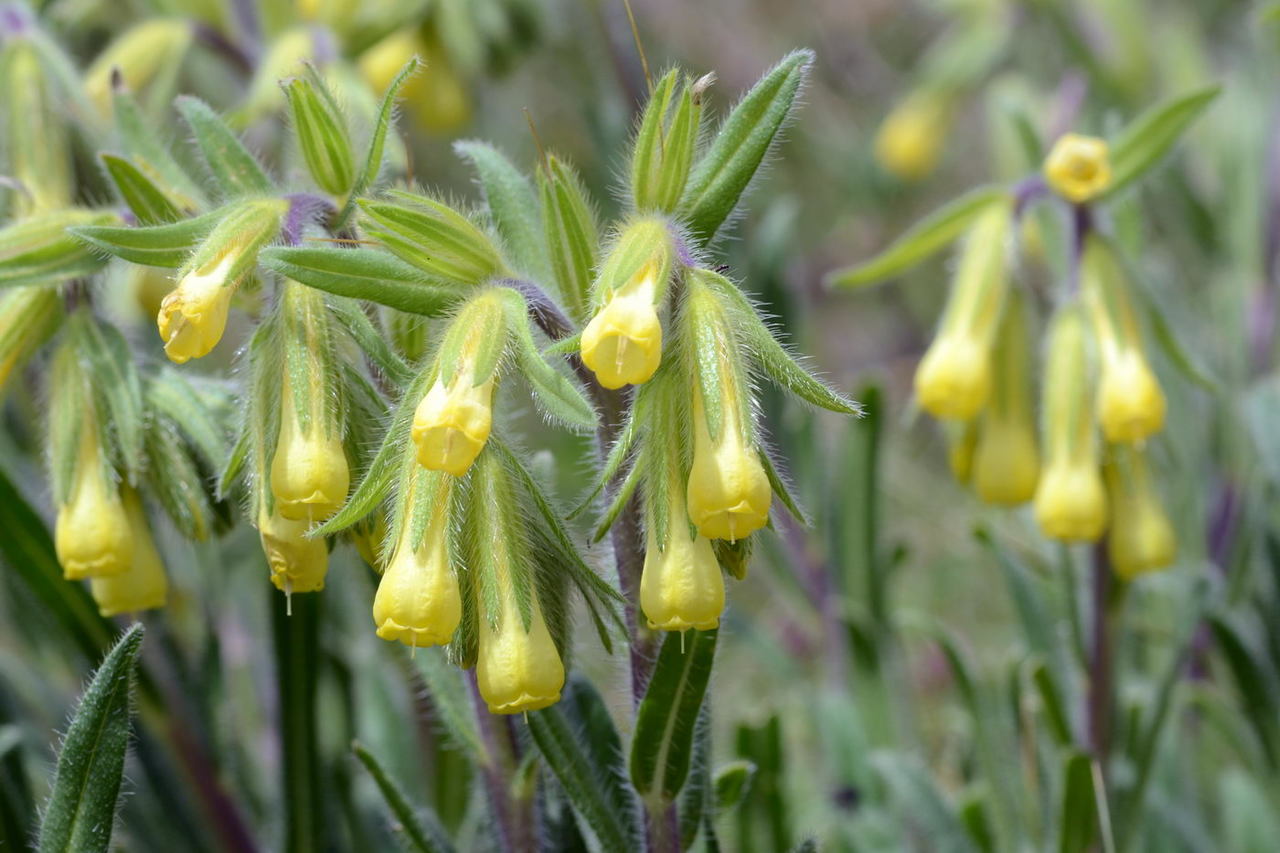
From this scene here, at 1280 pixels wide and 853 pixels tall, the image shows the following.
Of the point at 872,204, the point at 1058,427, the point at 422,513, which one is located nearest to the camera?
the point at 422,513

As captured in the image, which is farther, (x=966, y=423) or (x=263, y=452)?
(x=966, y=423)

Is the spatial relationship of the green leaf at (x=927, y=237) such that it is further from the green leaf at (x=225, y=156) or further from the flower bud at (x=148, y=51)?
the flower bud at (x=148, y=51)

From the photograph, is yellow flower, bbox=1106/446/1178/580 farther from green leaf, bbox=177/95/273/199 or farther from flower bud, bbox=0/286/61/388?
flower bud, bbox=0/286/61/388

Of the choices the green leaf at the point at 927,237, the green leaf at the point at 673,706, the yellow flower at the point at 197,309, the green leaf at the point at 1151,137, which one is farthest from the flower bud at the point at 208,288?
the green leaf at the point at 1151,137

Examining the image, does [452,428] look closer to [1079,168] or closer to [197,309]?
[197,309]

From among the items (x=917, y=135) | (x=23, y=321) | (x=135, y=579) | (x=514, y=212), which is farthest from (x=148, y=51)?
(x=917, y=135)

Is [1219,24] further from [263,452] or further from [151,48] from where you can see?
[263,452]

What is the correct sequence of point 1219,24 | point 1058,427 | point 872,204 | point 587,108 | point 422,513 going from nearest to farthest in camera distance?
point 422,513, point 1058,427, point 587,108, point 872,204, point 1219,24

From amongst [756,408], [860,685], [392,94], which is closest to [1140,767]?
[860,685]
